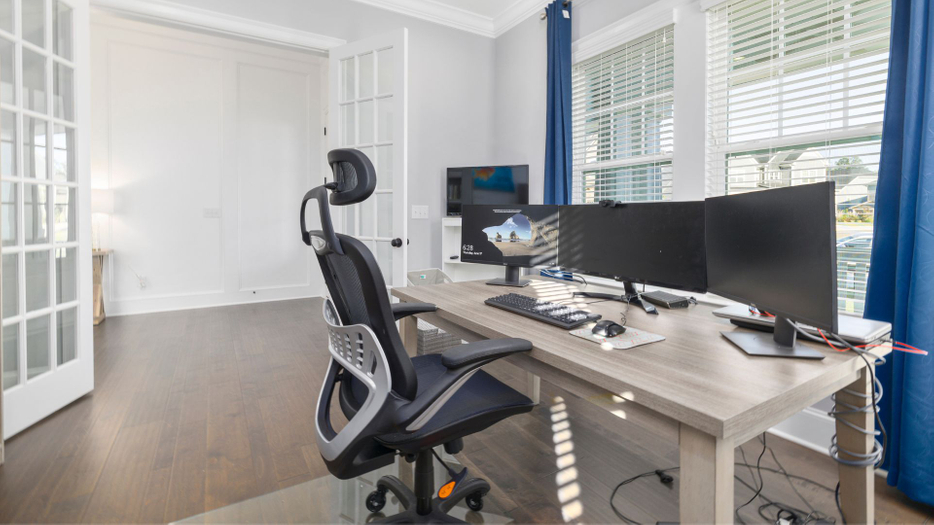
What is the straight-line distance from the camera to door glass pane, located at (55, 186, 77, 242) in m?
2.39

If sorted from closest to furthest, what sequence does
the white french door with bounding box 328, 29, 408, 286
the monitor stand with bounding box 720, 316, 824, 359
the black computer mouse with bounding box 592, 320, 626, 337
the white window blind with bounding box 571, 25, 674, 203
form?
the monitor stand with bounding box 720, 316, 824, 359
the black computer mouse with bounding box 592, 320, 626, 337
the white window blind with bounding box 571, 25, 674, 203
the white french door with bounding box 328, 29, 408, 286

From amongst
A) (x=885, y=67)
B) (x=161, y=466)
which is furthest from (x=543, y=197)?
(x=161, y=466)

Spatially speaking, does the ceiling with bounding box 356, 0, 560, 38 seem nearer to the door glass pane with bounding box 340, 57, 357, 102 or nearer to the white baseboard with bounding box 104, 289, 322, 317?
the door glass pane with bounding box 340, 57, 357, 102

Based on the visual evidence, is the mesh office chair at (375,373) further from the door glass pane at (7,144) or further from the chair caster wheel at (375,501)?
the door glass pane at (7,144)

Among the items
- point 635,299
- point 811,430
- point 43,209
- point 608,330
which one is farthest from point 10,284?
point 811,430

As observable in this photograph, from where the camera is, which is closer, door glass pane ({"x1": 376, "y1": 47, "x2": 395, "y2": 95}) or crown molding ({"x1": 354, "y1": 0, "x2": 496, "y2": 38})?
door glass pane ({"x1": 376, "y1": 47, "x2": 395, "y2": 95})

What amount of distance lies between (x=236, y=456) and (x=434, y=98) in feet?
10.4

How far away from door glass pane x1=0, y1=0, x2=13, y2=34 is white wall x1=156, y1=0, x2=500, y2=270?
1832 millimetres

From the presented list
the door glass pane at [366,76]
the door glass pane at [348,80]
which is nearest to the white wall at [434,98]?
the door glass pane at [348,80]

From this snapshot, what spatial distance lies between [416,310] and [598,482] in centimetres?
101

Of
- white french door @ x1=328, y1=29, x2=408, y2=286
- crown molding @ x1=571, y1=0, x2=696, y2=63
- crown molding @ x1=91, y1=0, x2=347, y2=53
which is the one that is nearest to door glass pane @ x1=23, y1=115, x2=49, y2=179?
crown molding @ x1=91, y1=0, x2=347, y2=53

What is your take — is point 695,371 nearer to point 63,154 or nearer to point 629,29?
point 629,29

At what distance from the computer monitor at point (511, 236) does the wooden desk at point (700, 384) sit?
65cm

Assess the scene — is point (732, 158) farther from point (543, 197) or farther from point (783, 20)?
point (543, 197)
